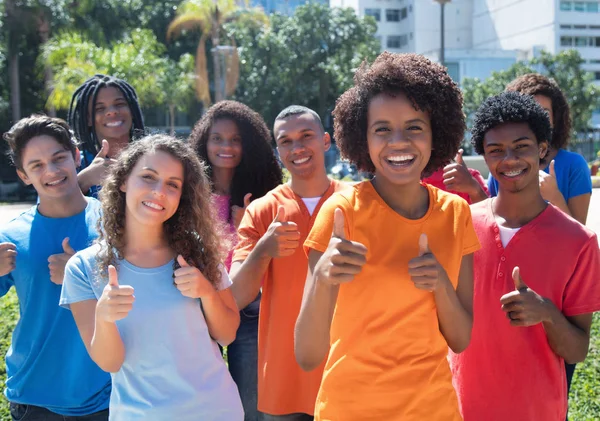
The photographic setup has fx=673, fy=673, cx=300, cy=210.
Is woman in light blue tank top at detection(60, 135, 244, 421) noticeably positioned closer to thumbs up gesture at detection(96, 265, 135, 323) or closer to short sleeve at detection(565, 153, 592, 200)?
thumbs up gesture at detection(96, 265, 135, 323)

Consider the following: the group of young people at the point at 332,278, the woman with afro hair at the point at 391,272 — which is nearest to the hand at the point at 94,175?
the group of young people at the point at 332,278

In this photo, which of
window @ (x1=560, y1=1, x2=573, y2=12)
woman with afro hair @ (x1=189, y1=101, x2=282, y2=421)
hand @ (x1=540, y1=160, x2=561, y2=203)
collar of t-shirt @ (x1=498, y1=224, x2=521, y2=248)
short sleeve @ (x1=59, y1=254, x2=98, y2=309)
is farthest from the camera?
window @ (x1=560, y1=1, x2=573, y2=12)

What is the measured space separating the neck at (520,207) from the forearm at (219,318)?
1.17 meters

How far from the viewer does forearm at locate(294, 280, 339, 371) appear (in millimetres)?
2162

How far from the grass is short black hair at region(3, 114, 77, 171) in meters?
2.41

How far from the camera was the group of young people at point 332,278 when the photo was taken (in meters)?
2.20

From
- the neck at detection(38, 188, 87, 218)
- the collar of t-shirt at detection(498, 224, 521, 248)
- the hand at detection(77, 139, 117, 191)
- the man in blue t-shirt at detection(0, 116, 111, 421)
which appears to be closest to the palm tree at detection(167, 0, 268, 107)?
the hand at detection(77, 139, 117, 191)

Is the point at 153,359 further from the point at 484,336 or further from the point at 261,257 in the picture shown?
the point at 484,336

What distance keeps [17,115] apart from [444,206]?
29.6m

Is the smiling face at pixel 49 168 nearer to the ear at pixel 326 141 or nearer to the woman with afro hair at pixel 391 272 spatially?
the ear at pixel 326 141

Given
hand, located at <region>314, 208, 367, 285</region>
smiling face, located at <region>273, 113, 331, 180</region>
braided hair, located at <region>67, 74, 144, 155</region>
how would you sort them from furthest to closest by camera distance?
1. braided hair, located at <region>67, 74, 144, 155</region>
2. smiling face, located at <region>273, 113, 331, 180</region>
3. hand, located at <region>314, 208, 367, 285</region>

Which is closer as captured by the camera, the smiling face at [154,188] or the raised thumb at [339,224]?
the raised thumb at [339,224]

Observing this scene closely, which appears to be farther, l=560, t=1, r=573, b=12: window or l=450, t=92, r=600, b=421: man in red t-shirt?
l=560, t=1, r=573, b=12: window

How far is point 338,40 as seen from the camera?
3609 centimetres
